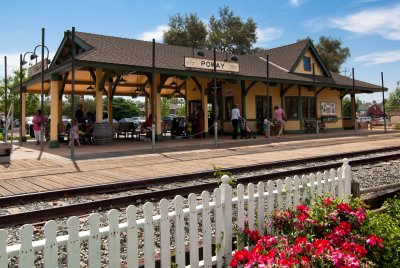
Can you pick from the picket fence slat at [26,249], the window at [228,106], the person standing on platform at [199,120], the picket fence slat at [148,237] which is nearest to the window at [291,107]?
the window at [228,106]

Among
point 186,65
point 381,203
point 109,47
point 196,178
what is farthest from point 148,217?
point 109,47

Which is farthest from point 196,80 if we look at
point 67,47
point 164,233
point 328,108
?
point 164,233

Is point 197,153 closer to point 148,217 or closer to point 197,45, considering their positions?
point 148,217

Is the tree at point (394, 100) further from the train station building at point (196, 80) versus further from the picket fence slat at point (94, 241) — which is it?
the picket fence slat at point (94, 241)

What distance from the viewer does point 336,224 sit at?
346 cm

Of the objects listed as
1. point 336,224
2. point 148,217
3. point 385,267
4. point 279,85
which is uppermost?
point 279,85

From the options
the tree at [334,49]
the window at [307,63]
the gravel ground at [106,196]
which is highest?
the tree at [334,49]

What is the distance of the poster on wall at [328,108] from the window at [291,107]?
Answer: 3193 millimetres

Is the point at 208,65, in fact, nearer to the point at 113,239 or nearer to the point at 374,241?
the point at 374,241

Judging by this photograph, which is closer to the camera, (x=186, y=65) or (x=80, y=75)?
(x=186, y=65)

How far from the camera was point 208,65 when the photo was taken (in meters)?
16.5

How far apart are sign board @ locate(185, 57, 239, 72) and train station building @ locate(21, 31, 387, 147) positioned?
0.04 meters

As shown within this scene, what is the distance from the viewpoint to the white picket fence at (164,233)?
89.7 inches

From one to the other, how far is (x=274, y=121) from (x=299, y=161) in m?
10.8
